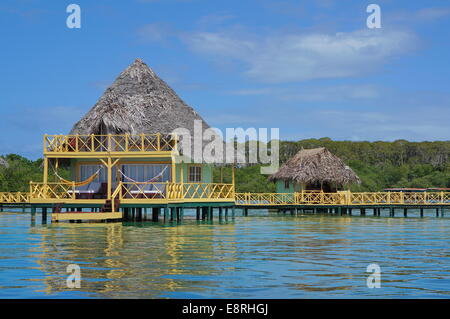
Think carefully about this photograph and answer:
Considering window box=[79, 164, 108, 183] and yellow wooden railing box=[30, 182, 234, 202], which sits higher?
window box=[79, 164, 108, 183]

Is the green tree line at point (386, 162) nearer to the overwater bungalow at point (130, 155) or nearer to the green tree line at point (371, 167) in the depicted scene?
the green tree line at point (371, 167)

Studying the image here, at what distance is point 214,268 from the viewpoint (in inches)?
566

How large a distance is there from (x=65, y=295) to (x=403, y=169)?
62993 millimetres

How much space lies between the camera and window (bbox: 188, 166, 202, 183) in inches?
1273

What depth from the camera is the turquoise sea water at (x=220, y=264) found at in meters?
11.7

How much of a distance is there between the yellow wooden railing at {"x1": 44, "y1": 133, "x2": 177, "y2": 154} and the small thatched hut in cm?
1390

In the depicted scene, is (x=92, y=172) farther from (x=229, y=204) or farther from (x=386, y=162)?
(x=386, y=162)

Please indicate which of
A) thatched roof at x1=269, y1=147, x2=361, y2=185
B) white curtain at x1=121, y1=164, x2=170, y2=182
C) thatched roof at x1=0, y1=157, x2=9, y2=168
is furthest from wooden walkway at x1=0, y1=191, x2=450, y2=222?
thatched roof at x1=0, y1=157, x2=9, y2=168

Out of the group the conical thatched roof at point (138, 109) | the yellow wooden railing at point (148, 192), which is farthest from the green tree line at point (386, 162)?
the yellow wooden railing at point (148, 192)

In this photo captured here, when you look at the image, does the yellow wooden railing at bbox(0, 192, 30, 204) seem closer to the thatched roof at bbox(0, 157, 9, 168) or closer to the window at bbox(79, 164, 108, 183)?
the window at bbox(79, 164, 108, 183)

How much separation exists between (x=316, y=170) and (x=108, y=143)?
683 inches

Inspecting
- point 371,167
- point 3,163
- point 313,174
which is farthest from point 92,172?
point 371,167
